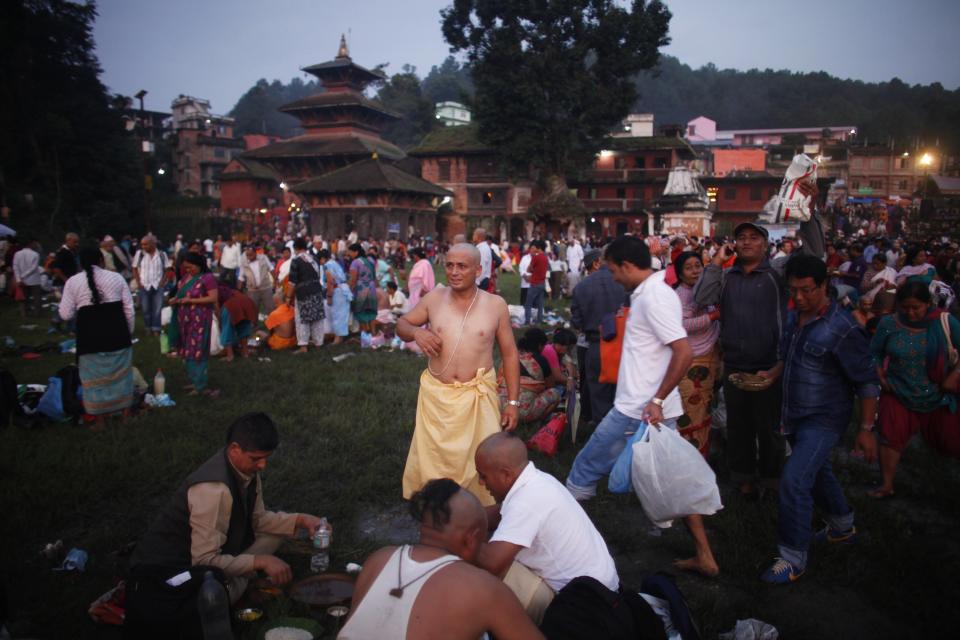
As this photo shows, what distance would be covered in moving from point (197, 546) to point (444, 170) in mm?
45539

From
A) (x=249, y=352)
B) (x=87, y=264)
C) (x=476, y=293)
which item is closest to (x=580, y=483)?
(x=476, y=293)

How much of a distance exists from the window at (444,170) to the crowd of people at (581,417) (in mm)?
41380

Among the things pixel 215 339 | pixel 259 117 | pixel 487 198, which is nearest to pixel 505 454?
pixel 215 339

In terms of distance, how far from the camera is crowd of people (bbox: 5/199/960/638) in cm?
225

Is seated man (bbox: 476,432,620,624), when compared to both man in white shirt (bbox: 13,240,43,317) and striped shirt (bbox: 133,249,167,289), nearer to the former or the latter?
striped shirt (bbox: 133,249,167,289)

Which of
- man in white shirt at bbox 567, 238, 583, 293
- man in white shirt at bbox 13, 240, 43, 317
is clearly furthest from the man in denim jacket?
man in white shirt at bbox 13, 240, 43, 317

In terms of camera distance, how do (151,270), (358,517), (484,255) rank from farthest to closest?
(484,255)
(151,270)
(358,517)

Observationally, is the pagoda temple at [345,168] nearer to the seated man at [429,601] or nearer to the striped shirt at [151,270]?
the striped shirt at [151,270]

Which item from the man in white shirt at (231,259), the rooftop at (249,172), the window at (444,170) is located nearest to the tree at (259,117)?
the rooftop at (249,172)

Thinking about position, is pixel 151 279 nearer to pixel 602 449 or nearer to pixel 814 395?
pixel 602 449

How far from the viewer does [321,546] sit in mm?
3760

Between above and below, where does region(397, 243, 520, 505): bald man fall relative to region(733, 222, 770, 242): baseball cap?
below

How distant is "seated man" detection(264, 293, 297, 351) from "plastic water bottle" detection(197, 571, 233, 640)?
7517 millimetres

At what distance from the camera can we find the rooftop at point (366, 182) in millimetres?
36384
